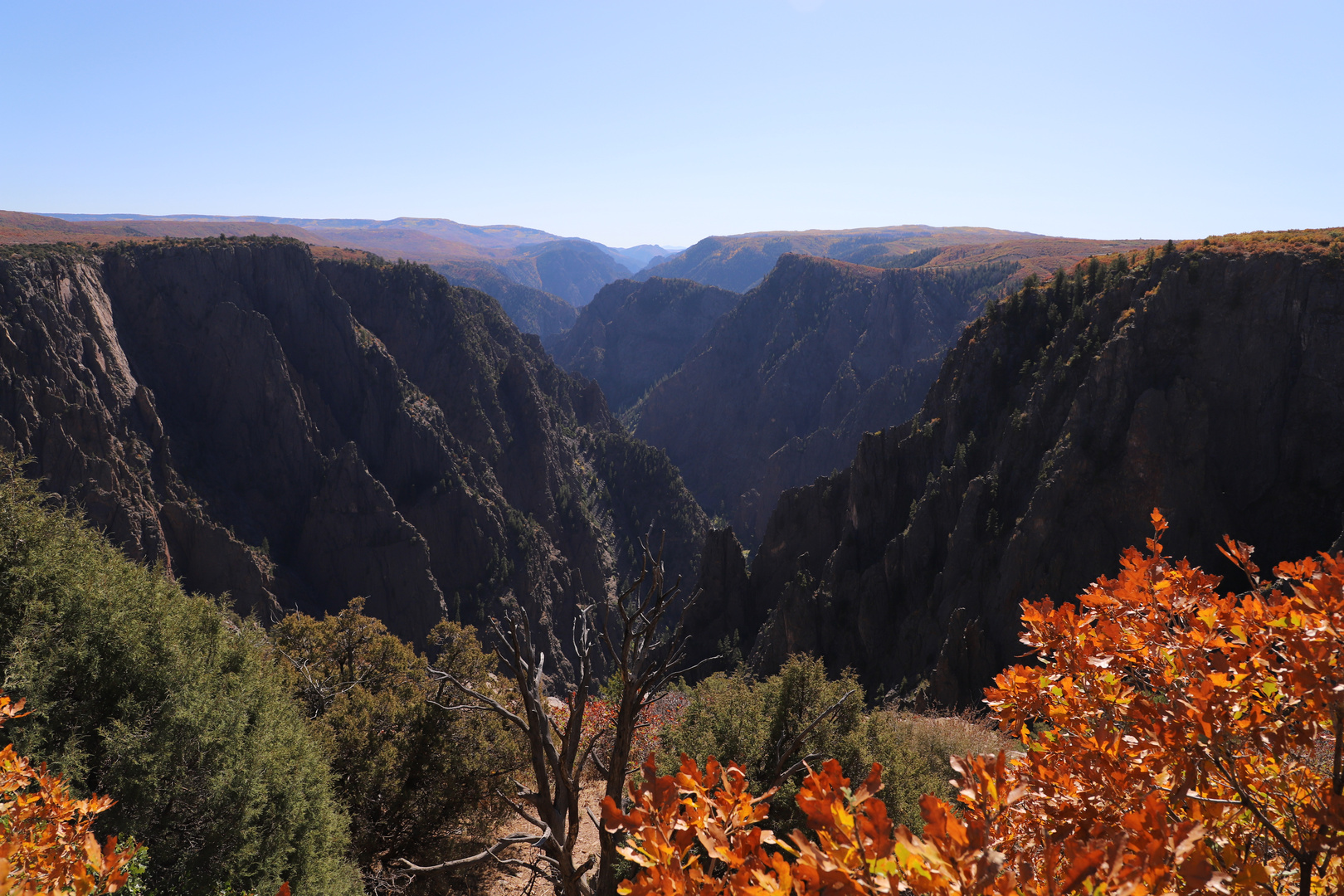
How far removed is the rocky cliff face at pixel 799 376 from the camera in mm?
132000

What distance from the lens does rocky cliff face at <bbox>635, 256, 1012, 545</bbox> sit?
132000 mm

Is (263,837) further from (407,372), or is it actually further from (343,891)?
(407,372)

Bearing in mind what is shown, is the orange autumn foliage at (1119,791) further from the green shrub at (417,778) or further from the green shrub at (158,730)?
the green shrub at (417,778)

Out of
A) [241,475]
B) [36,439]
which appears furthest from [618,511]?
[36,439]

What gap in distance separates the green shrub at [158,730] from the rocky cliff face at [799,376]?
11462 centimetres

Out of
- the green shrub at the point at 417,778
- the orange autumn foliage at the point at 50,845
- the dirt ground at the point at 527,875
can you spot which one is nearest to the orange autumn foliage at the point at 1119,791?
the orange autumn foliage at the point at 50,845

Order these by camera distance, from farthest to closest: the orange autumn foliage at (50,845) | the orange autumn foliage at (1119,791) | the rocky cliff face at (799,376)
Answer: the rocky cliff face at (799,376)
the orange autumn foliage at (50,845)
the orange autumn foliage at (1119,791)

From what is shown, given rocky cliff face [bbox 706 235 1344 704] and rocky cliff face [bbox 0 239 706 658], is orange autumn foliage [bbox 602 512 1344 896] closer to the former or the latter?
rocky cliff face [bbox 706 235 1344 704]

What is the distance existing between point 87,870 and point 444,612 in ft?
251

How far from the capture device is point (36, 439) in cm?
5359

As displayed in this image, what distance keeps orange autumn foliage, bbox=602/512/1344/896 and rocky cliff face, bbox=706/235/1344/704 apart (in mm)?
29613

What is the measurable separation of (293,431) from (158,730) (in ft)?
249

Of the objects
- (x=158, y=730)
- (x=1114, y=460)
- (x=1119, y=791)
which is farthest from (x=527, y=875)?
(x=1114, y=460)

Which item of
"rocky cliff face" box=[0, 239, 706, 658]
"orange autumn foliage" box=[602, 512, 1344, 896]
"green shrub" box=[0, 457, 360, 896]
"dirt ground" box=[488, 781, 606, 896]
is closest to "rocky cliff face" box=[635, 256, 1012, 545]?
"rocky cliff face" box=[0, 239, 706, 658]
